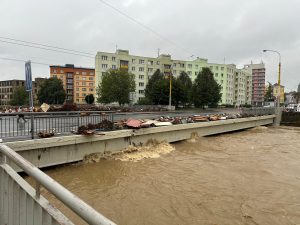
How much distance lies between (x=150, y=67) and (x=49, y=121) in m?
78.4

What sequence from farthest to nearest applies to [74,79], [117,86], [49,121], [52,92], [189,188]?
[74,79]
[52,92]
[117,86]
[49,121]
[189,188]

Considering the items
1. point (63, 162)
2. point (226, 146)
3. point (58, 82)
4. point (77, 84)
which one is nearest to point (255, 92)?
point (77, 84)

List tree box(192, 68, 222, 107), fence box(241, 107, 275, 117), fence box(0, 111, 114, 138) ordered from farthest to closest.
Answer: tree box(192, 68, 222, 107)
fence box(241, 107, 275, 117)
fence box(0, 111, 114, 138)

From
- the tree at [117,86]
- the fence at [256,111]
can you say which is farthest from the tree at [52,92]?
the fence at [256,111]

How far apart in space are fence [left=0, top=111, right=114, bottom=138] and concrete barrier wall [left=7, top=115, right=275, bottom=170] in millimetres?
632

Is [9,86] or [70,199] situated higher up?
[9,86]

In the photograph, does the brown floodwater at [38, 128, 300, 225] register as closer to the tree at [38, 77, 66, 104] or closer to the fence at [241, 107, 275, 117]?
the fence at [241, 107, 275, 117]

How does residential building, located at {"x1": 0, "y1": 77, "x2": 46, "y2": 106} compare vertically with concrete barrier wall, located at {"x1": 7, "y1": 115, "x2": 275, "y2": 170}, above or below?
above

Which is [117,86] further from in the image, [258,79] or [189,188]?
[258,79]

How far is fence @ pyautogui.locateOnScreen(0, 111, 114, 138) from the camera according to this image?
9.46 meters

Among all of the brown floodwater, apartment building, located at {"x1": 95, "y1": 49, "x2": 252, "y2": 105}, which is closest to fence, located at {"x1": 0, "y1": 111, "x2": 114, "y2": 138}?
the brown floodwater

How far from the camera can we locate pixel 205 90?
53.9 meters

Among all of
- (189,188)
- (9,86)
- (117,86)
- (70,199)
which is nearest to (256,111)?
(117,86)

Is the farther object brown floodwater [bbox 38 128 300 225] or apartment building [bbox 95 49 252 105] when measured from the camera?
apartment building [bbox 95 49 252 105]
